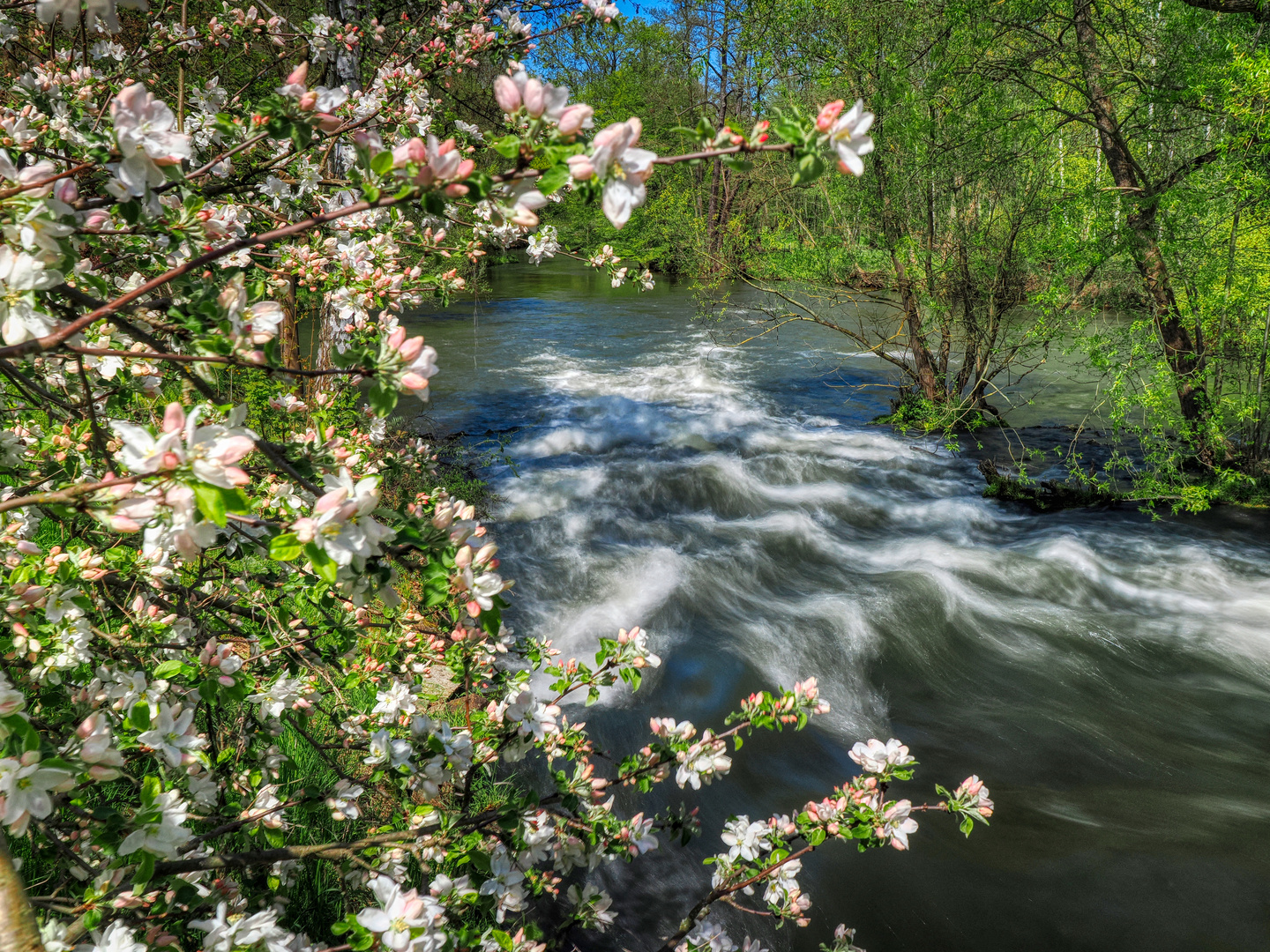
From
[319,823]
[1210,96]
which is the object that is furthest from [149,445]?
[1210,96]

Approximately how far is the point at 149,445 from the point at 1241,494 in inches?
305

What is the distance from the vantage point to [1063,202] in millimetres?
6035

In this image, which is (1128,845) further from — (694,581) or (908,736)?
(694,581)

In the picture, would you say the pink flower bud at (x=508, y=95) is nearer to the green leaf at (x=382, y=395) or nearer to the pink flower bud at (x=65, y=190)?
the green leaf at (x=382, y=395)

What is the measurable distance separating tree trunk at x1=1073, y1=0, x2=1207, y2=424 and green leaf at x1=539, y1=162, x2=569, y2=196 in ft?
20.5

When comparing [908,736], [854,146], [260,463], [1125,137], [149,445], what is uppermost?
[1125,137]

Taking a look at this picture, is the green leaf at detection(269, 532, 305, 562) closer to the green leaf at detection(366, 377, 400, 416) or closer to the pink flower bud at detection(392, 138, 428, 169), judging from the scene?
the green leaf at detection(366, 377, 400, 416)

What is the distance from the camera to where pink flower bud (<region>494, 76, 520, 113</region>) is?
906 millimetres

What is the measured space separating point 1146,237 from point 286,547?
6.80 metres

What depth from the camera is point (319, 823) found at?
2.68m

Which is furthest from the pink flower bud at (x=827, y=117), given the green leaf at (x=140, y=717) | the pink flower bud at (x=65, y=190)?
the green leaf at (x=140, y=717)

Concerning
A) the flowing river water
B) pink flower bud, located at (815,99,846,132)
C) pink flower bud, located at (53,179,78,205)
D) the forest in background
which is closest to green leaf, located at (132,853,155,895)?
pink flower bud, located at (53,179,78,205)

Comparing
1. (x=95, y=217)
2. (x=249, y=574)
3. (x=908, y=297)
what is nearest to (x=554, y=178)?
(x=95, y=217)

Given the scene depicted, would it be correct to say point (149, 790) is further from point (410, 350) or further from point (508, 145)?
point (508, 145)
